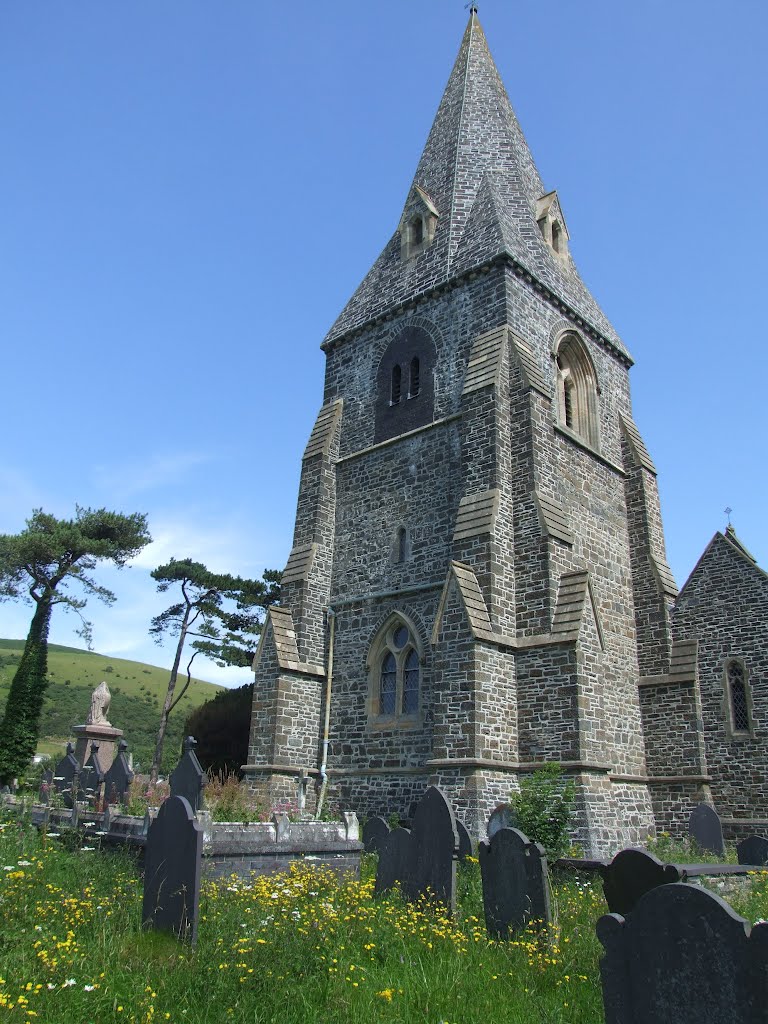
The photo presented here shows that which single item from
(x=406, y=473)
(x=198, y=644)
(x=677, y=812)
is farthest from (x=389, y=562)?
(x=198, y=644)

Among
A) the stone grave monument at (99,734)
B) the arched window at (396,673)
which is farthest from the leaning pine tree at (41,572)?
the arched window at (396,673)

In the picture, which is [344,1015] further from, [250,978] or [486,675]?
[486,675]

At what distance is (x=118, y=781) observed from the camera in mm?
14102

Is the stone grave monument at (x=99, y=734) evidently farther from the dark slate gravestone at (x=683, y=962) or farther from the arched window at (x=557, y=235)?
the dark slate gravestone at (x=683, y=962)

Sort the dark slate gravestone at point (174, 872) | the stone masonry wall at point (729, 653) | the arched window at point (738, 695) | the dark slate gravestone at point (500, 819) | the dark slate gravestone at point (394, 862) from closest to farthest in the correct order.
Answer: the dark slate gravestone at point (174, 872) → the dark slate gravestone at point (394, 862) → the dark slate gravestone at point (500, 819) → the stone masonry wall at point (729, 653) → the arched window at point (738, 695)

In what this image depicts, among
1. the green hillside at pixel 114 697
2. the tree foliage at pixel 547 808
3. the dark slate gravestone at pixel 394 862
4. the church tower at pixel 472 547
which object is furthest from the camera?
the green hillside at pixel 114 697

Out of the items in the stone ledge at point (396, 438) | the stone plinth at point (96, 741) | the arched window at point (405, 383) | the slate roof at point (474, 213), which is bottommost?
the stone plinth at point (96, 741)

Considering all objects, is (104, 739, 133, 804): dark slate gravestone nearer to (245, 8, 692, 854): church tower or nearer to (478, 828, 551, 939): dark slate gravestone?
(245, 8, 692, 854): church tower

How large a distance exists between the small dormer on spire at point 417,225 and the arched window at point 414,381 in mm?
4087

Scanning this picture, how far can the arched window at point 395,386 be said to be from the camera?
2053 centimetres

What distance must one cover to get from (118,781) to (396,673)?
6.33m

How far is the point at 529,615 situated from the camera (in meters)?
15.6

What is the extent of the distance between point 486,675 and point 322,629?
5.84 meters

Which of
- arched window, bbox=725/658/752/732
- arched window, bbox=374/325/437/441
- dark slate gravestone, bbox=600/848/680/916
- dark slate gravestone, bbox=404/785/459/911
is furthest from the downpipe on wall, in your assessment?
dark slate gravestone, bbox=600/848/680/916
